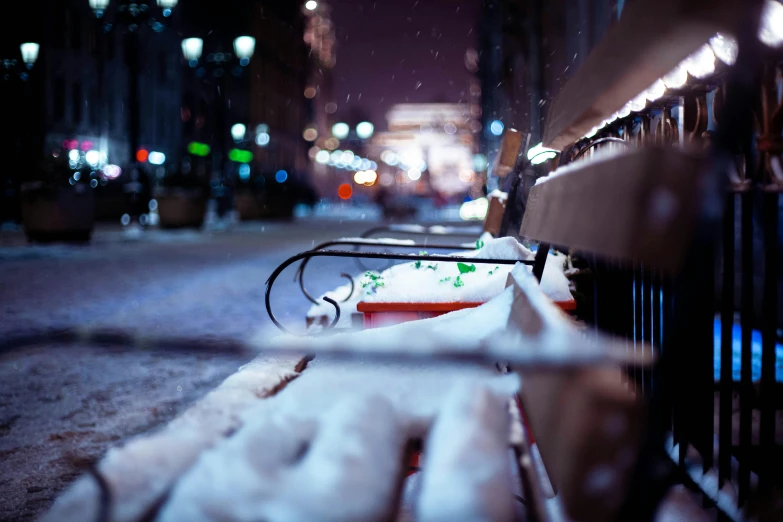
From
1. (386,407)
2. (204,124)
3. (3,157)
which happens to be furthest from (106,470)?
(204,124)

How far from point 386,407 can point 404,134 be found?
12329 centimetres

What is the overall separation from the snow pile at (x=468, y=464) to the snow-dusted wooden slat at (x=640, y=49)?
778 millimetres

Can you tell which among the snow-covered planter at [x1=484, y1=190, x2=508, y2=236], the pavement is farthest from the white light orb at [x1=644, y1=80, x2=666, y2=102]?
the snow-covered planter at [x1=484, y1=190, x2=508, y2=236]

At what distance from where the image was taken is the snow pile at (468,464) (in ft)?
4.06

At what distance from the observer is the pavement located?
3.22 meters

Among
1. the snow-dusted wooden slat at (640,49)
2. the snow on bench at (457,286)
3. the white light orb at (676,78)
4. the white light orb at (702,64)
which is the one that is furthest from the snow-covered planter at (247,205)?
the white light orb at (702,64)

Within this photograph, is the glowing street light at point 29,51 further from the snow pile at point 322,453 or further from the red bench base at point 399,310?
the snow pile at point 322,453

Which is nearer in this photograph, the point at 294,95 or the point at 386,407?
the point at 386,407

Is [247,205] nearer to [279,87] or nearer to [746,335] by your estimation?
[746,335]

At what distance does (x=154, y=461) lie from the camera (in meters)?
1.46

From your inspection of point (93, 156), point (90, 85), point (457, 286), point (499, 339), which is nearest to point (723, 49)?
point (499, 339)

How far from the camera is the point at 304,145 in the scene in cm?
7919

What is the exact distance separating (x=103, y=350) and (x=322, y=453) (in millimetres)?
4370

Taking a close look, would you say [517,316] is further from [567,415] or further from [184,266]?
[184,266]
